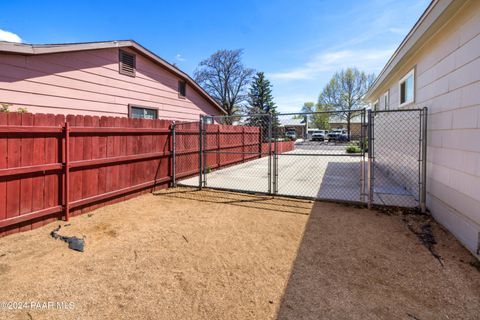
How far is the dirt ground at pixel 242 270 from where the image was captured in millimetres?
2150

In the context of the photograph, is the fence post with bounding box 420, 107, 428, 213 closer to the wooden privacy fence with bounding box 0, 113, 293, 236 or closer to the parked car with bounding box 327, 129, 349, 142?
the wooden privacy fence with bounding box 0, 113, 293, 236

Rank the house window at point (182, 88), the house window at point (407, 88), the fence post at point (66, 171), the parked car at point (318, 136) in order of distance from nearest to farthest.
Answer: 1. the fence post at point (66, 171)
2. the house window at point (407, 88)
3. the house window at point (182, 88)
4. the parked car at point (318, 136)

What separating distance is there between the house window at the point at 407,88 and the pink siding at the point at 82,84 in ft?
21.9

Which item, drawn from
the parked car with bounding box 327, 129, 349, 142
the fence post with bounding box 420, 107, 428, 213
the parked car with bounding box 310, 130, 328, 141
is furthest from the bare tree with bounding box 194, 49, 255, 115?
the fence post with bounding box 420, 107, 428, 213

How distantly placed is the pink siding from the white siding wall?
6780mm

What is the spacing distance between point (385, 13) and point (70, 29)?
10.9 m

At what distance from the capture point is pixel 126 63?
7.17 meters

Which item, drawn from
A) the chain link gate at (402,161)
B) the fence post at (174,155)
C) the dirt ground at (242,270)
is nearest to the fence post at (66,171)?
the dirt ground at (242,270)

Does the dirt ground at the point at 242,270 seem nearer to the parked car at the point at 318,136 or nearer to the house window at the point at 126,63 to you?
the house window at the point at 126,63

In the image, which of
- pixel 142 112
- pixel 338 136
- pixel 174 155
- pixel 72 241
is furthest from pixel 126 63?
pixel 338 136

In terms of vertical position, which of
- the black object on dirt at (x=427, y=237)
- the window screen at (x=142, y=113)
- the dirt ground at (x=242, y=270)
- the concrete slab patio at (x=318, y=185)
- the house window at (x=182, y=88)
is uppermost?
the house window at (x=182, y=88)

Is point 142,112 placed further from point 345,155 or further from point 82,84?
point 345,155

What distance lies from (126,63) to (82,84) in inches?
59.2

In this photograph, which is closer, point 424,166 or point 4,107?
point 4,107
